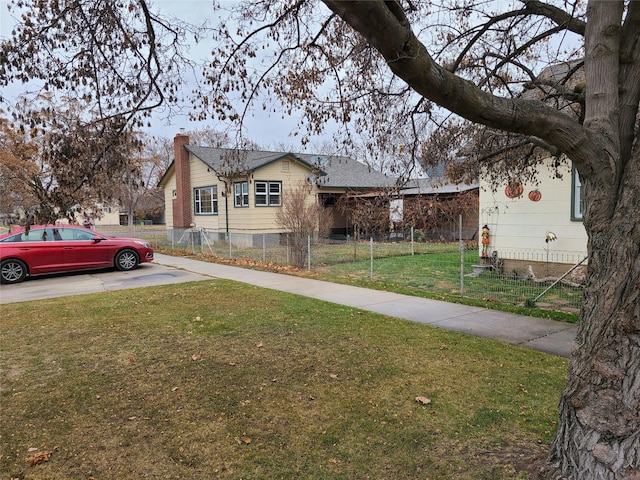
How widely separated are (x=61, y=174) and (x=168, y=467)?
9.22ft

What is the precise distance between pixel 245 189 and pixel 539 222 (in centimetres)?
1420

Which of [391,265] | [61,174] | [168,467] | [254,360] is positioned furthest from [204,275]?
[168,467]

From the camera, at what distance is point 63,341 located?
5.95 m

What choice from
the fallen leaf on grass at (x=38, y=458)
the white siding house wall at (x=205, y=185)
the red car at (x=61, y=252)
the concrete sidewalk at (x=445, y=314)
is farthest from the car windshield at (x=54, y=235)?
the fallen leaf on grass at (x=38, y=458)

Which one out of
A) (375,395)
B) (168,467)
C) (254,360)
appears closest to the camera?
(168,467)

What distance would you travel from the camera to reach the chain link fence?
30.4 feet

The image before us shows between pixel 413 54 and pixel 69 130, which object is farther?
pixel 69 130

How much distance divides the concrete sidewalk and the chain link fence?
3.19 ft

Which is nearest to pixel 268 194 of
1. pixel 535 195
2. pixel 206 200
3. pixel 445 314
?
pixel 206 200

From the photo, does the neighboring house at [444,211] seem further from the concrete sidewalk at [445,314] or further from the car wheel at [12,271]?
the car wheel at [12,271]

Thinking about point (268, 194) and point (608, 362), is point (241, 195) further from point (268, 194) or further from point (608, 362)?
point (608, 362)

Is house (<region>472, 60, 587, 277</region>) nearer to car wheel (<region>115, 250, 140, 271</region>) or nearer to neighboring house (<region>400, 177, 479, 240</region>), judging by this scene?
neighboring house (<region>400, 177, 479, 240</region>)

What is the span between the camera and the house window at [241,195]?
21516mm

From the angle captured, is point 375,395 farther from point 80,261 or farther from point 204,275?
point 80,261
